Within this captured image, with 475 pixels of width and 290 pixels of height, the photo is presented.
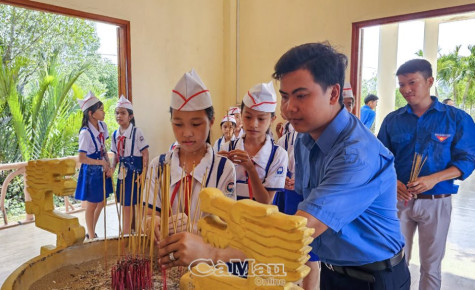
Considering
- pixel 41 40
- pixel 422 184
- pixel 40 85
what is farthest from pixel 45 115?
pixel 422 184

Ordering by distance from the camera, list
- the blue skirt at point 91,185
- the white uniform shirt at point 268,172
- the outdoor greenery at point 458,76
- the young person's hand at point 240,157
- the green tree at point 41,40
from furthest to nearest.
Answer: the outdoor greenery at point 458,76 → the green tree at point 41,40 → the blue skirt at point 91,185 → the white uniform shirt at point 268,172 → the young person's hand at point 240,157

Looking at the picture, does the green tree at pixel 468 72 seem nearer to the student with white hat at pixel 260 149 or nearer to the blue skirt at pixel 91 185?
the student with white hat at pixel 260 149

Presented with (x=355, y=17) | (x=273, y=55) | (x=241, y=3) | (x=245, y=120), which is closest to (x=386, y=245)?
(x=245, y=120)

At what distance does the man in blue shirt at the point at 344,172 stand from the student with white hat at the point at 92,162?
8.63 ft

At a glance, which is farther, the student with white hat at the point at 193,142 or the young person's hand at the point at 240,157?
the young person's hand at the point at 240,157

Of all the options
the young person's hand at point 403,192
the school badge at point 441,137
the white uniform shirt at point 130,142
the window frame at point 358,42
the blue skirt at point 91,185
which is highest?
the window frame at point 358,42

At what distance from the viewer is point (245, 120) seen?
203 centimetres

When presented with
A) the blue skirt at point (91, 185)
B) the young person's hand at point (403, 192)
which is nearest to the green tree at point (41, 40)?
the blue skirt at point (91, 185)

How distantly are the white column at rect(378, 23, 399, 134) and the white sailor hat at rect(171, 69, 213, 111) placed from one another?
7.34 m

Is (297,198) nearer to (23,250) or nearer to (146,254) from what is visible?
(146,254)

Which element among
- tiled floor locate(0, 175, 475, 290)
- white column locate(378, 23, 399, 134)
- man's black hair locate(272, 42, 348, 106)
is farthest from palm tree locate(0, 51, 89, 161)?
white column locate(378, 23, 399, 134)

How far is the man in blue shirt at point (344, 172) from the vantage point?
909 mm

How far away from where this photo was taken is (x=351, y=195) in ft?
2.91

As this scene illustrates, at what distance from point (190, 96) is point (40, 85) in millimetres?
4505
